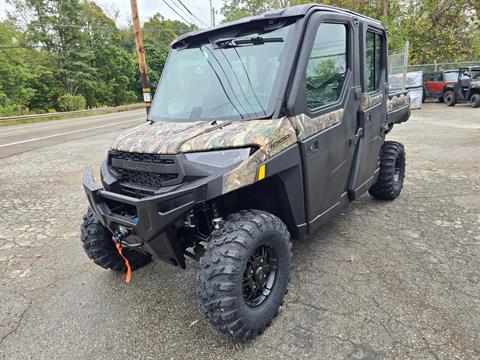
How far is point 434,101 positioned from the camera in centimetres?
2058

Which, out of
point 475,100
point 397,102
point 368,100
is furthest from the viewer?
point 475,100

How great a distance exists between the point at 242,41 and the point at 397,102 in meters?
2.95

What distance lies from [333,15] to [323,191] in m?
1.54

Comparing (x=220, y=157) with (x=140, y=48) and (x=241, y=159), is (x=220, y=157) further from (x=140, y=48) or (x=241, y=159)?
(x=140, y=48)

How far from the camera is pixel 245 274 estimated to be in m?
2.48

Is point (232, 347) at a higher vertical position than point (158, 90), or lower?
lower

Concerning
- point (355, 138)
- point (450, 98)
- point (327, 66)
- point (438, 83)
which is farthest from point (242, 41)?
point (438, 83)

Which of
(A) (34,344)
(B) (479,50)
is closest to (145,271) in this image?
(A) (34,344)

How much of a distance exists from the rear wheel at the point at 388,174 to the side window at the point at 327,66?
1850 mm

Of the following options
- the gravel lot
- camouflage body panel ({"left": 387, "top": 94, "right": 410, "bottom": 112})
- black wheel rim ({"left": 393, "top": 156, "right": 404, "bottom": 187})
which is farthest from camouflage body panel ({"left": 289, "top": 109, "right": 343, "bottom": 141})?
black wheel rim ({"left": 393, "top": 156, "right": 404, "bottom": 187})

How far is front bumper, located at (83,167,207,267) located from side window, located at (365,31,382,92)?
2.57m

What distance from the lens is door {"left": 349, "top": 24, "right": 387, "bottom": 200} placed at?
360 cm

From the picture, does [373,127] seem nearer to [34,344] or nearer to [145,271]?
[145,271]

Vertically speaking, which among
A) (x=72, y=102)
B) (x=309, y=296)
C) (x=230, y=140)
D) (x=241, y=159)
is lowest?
(x=309, y=296)
